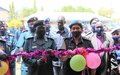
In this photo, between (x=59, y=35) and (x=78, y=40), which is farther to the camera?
(x=59, y=35)

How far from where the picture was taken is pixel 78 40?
5.28 metres

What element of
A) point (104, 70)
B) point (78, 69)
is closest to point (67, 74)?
point (78, 69)

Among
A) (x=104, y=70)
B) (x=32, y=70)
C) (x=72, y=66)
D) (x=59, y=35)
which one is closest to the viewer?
(x=72, y=66)

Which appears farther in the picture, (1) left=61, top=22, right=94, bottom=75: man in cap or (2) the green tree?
(2) the green tree

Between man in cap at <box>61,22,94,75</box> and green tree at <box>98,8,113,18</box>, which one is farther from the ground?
man in cap at <box>61,22,94,75</box>

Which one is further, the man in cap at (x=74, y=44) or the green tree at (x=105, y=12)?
the green tree at (x=105, y=12)

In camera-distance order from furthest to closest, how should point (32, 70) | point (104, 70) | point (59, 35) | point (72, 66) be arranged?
point (59, 35), point (104, 70), point (32, 70), point (72, 66)

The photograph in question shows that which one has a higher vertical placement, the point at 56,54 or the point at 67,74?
the point at 56,54

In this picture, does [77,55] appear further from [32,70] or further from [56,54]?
[32,70]

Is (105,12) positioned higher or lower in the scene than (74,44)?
lower

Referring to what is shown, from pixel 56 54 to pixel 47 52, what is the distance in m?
0.15

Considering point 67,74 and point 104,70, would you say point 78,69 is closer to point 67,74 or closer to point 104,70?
point 67,74

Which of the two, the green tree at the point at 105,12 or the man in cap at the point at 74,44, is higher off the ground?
the man in cap at the point at 74,44

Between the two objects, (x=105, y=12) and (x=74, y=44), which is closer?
(x=74, y=44)
